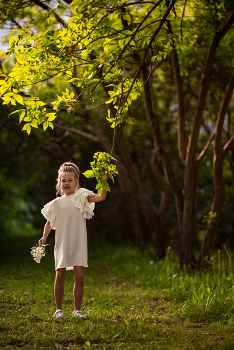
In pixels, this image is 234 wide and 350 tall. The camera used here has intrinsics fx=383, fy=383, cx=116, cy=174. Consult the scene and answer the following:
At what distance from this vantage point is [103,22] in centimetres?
353

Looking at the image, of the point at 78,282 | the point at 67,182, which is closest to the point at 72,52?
the point at 67,182

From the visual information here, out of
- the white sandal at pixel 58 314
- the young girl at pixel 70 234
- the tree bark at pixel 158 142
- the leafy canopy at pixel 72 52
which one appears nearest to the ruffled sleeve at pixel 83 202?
the young girl at pixel 70 234

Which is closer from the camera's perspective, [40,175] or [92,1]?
[92,1]

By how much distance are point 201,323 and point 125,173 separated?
4463 mm

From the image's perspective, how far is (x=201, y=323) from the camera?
3641 millimetres

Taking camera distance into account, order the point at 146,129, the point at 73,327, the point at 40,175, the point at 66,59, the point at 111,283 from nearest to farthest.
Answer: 1. the point at 73,327
2. the point at 66,59
3. the point at 111,283
4. the point at 146,129
5. the point at 40,175

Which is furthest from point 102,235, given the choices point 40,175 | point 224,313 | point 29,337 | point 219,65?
point 29,337

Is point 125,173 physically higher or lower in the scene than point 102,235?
higher

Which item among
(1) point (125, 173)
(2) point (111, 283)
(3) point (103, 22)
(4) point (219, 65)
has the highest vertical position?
(4) point (219, 65)

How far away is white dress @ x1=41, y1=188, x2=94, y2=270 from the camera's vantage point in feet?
11.6

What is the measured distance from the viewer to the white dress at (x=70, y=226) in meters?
3.54

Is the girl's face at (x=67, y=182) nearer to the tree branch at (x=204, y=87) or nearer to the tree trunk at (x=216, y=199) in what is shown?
the tree branch at (x=204, y=87)

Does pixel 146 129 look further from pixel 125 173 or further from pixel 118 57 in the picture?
pixel 118 57

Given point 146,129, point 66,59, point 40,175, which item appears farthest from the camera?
point 40,175
